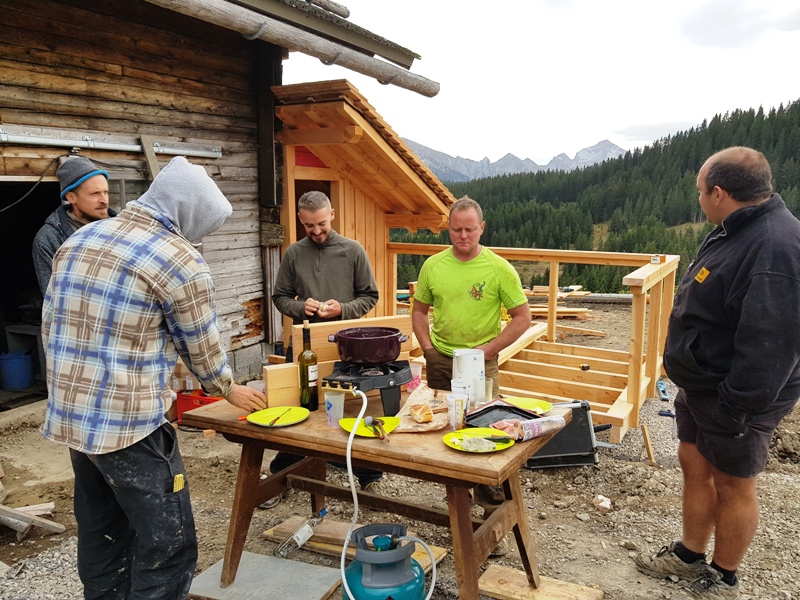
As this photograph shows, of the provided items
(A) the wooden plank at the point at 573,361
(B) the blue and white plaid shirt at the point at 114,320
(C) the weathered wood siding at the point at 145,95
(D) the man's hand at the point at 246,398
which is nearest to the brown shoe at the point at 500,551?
(D) the man's hand at the point at 246,398

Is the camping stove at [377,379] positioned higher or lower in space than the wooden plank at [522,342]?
higher

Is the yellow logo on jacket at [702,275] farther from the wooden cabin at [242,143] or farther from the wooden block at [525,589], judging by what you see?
the wooden cabin at [242,143]

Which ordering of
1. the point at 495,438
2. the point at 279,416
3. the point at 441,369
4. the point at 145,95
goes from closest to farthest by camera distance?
the point at 495,438 < the point at 279,416 < the point at 441,369 < the point at 145,95

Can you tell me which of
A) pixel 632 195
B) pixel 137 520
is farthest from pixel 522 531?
pixel 632 195

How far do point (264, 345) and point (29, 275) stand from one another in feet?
13.4

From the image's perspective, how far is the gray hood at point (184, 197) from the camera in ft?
8.47

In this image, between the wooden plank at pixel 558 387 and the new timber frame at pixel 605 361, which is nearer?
the new timber frame at pixel 605 361

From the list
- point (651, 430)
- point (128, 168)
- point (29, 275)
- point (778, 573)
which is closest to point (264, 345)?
point (128, 168)

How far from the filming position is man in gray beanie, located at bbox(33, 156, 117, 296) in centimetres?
441

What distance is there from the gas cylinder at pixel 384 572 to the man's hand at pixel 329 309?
6.26 feet

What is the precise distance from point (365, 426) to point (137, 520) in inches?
42.4

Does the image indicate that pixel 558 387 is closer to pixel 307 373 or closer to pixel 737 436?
pixel 737 436

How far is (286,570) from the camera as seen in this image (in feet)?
12.4

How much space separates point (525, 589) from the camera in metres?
3.52
